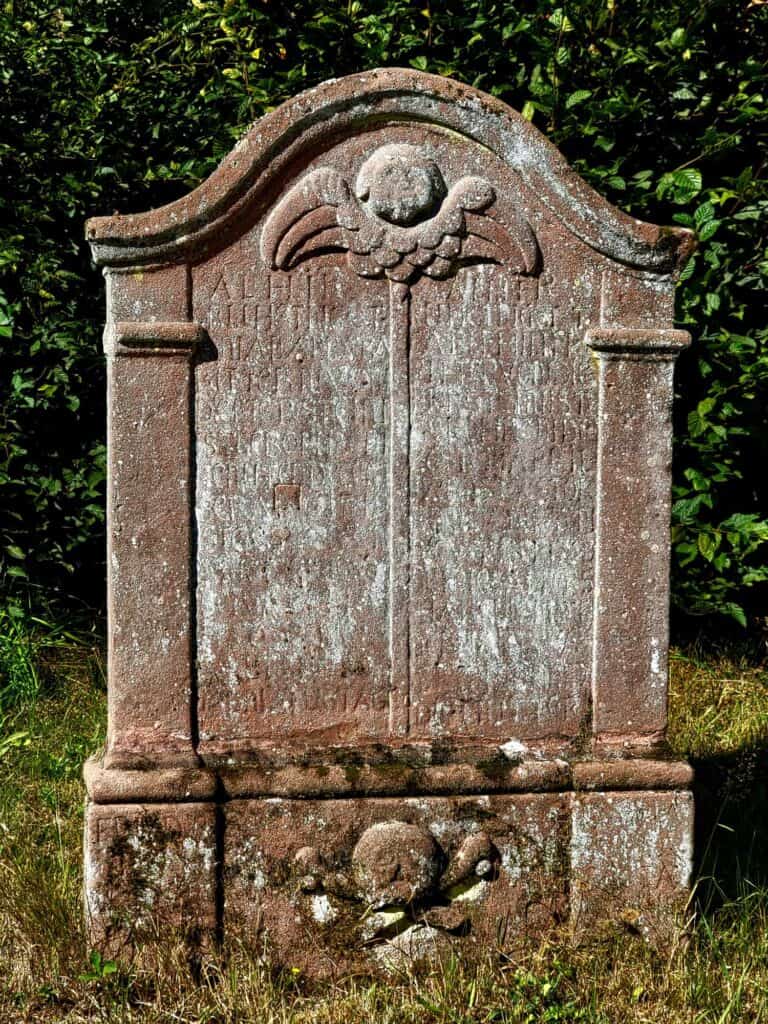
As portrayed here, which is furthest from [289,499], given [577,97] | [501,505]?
[577,97]

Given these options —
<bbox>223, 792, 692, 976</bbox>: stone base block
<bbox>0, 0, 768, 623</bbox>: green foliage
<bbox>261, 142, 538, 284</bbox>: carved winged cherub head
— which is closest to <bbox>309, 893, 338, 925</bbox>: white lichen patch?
<bbox>223, 792, 692, 976</bbox>: stone base block

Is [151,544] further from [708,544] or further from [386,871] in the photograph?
[708,544]

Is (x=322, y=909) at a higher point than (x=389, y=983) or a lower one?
higher

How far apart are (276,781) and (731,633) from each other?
2.94 metres

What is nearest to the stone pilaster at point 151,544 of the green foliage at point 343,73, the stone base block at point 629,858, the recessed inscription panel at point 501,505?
the recessed inscription panel at point 501,505

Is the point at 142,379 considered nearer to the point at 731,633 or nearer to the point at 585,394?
the point at 585,394

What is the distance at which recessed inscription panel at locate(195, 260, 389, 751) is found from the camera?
10.4 feet

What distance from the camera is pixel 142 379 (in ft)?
10.3

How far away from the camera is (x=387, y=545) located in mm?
3252

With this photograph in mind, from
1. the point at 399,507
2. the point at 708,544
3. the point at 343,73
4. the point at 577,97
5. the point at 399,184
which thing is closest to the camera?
the point at 399,184

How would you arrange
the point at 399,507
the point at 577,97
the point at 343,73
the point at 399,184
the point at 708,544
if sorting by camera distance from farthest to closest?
the point at 708,544
the point at 343,73
the point at 577,97
the point at 399,507
the point at 399,184

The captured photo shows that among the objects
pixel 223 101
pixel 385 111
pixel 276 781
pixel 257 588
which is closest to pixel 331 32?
pixel 223 101

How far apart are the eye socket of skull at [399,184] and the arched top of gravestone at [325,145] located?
0.09 metres

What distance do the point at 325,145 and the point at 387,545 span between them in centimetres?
98
